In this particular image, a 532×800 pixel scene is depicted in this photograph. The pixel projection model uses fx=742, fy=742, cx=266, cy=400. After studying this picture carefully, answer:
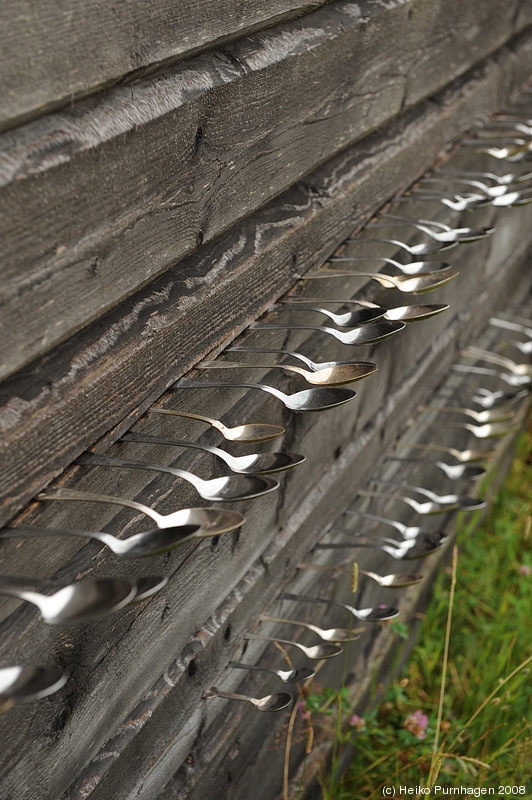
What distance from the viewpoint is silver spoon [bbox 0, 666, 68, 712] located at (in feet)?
2.11

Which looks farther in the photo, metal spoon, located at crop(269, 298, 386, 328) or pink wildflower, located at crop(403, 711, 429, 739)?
pink wildflower, located at crop(403, 711, 429, 739)

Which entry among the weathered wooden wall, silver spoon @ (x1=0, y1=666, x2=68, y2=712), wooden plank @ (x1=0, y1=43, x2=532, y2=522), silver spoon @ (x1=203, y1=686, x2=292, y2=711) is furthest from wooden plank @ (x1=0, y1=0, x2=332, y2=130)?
silver spoon @ (x1=203, y1=686, x2=292, y2=711)

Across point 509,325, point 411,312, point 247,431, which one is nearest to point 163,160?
point 247,431

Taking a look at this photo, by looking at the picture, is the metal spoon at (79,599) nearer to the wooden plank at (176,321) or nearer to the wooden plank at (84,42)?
the wooden plank at (176,321)

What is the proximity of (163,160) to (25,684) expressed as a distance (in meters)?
0.63

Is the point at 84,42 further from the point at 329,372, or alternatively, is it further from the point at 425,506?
the point at 425,506

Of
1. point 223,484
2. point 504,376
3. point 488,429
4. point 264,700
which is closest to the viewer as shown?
point 223,484

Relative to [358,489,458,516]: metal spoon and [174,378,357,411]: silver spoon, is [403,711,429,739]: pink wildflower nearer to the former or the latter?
[358,489,458,516]: metal spoon

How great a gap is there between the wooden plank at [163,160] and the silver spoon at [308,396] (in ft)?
0.55

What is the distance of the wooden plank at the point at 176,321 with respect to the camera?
82 centimetres

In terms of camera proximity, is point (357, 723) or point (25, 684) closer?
point (25, 684)

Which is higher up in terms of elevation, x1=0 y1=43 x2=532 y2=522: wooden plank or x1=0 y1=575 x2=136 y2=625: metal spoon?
x1=0 y1=43 x2=532 y2=522: wooden plank

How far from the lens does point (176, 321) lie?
1.02m

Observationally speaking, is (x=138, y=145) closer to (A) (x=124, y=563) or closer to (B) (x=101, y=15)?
(B) (x=101, y=15)
